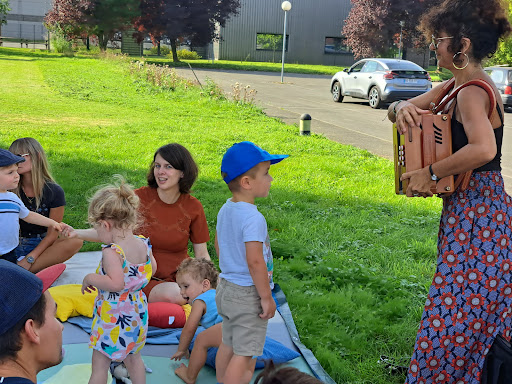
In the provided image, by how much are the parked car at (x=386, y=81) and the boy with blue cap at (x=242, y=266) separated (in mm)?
15654

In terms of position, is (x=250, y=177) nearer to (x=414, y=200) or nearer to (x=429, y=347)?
(x=429, y=347)

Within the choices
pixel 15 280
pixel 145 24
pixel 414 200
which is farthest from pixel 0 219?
pixel 145 24

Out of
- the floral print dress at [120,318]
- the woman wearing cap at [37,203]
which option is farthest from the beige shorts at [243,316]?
the woman wearing cap at [37,203]

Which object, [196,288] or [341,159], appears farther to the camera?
[341,159]

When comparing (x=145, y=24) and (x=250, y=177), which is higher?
(x=145, y=24)

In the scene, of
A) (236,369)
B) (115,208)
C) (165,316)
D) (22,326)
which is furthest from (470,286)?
(165,316)

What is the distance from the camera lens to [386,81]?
1798 cm

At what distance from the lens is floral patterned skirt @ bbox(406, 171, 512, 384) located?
2.79m

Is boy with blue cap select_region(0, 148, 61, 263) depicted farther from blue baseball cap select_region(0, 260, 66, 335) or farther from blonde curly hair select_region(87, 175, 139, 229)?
blue baseball cap select_region(0, 260, 66, 335)

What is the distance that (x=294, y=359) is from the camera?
378cm

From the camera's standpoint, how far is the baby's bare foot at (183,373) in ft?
11.3

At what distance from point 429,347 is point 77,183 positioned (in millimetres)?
6114

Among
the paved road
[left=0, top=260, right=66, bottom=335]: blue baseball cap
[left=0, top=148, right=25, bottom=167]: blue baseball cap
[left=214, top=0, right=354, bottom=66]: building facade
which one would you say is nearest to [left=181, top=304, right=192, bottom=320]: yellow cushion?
[left=0, top=148, right=25, bottom=167]: blue baseball cap

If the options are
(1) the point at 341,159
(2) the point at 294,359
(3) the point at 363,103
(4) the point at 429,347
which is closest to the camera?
(4) the point at 429,347
